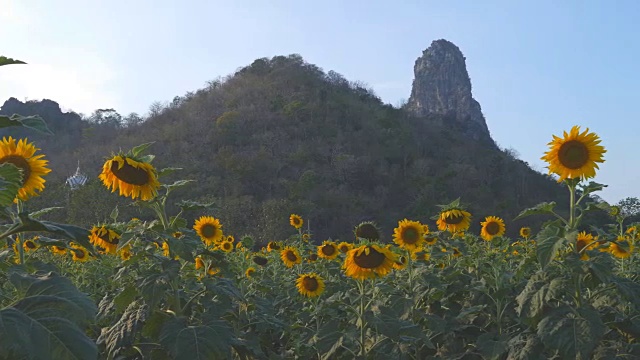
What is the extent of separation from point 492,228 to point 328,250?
198cm

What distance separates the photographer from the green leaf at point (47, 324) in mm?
1607

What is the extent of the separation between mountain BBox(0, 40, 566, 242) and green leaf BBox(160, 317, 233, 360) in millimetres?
24140

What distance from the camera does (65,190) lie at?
31.1 m

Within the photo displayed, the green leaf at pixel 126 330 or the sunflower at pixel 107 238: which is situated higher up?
the sunflower at pixel 107 238

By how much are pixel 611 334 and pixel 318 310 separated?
201 cm

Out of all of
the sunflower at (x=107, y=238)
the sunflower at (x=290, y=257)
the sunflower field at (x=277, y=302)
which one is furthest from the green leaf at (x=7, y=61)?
the sunflower at (x=290, y=257)

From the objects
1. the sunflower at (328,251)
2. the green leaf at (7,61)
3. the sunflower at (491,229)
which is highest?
the green leaf at (7,61)

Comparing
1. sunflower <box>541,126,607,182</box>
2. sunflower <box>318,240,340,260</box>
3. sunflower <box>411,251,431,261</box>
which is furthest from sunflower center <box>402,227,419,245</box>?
sunflower <box>541,126,607,182</box>

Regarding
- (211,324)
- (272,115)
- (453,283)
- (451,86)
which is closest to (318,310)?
(453,283)

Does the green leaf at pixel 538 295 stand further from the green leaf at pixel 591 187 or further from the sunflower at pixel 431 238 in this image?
the sunflower at pixel 431 238

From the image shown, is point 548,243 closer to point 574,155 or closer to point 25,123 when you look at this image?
point 574,155

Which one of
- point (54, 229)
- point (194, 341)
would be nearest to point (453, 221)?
point (194, 341)

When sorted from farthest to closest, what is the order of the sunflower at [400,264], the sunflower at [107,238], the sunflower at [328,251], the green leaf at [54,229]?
the sunflower at [328,251]
the sunflower at [400,264]
the sunflower at [107,238]
the green leaf at [54,229]

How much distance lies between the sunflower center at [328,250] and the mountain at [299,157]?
67.0 feet
